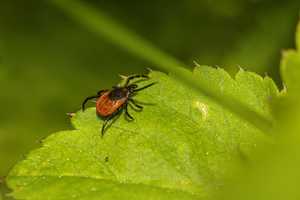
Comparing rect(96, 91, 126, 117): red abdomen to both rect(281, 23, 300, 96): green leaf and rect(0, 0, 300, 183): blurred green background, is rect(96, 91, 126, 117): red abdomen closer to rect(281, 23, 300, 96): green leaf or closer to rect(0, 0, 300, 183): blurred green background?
rect(0, 0, 300, 183): blurred green background

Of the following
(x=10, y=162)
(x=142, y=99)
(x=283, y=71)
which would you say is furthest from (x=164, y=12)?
(x=283, y=71)

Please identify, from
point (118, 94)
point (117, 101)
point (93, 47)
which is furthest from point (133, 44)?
point (93, 47)

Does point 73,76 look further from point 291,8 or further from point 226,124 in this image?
point 226,124

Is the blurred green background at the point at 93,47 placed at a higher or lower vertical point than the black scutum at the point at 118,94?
higher

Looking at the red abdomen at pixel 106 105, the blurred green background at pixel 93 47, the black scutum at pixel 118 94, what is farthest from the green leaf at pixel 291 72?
the blurred green background at pixel 93 47

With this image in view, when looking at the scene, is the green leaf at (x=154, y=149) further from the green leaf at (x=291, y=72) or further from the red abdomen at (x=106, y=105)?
the green leaf at (x=291, y=72)

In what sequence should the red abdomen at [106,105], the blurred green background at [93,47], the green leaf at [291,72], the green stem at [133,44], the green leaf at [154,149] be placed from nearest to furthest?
the green leaf at [291,72]
the green leaf at [154,149]
the green stem at [133,44]
the red abdomen at [106,105]
the blurred green background at [93,47]
